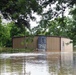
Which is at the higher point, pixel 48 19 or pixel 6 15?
pixel 6 15

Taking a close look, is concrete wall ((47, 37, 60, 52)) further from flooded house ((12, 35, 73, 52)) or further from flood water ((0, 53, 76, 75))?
flood water ((0, 53, 76, 75))

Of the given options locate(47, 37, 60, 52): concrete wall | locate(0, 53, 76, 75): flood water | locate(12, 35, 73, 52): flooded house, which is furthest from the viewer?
locate(47, 37, 60, 52): concrete wall

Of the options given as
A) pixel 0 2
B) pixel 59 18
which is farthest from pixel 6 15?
pixel 59 18

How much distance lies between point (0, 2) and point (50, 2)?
588 centimetres

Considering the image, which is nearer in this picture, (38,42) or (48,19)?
(48,19)

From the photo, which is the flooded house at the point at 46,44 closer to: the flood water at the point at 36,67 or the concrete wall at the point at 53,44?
the concrete wall at the point at 53,44

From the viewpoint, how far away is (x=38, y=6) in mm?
6867

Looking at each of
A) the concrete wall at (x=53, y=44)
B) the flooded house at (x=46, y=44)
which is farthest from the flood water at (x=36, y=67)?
the concrete wall at (x=53, y=44)

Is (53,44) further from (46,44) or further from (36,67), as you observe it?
(36,67)

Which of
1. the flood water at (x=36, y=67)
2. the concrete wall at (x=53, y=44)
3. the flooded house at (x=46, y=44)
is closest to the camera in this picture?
the flood water at (x=36, y=67)

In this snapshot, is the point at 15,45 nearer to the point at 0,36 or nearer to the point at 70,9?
the point at 0,36

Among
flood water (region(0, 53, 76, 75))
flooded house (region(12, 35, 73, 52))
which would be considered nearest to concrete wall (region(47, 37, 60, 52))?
flooded house (region(12, 35, 73, 52))

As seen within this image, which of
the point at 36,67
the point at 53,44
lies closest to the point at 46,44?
the point at 53,44

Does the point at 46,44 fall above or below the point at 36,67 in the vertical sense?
above
